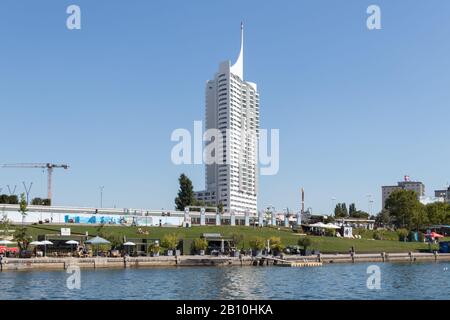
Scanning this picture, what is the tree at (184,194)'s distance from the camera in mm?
176625

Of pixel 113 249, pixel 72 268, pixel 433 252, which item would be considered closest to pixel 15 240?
pixel 113 249

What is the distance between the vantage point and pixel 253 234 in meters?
120

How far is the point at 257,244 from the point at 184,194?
251 feet

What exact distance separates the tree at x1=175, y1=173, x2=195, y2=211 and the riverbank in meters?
78.6

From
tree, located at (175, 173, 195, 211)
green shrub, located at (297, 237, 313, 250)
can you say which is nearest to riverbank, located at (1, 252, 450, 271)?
green shrub, located at (297, 237, 313, 250)

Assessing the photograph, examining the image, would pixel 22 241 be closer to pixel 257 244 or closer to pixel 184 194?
pixel 257 244

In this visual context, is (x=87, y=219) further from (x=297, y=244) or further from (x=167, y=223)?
(x=297, y=244)

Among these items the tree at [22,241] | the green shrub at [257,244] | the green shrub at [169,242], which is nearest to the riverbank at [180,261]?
the green shrub at [257,244]

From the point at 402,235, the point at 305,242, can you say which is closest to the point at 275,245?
Answer: the point at 305,242

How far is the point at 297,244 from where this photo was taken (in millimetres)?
115250

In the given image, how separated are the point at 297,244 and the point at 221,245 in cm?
1912

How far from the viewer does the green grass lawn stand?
106 metres

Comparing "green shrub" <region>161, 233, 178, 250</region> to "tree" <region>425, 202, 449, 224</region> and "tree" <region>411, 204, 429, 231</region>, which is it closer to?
"tree" <region>411, 204, 429, 231</region>

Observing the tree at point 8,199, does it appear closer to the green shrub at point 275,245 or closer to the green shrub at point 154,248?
the green shrub at point 154,248
